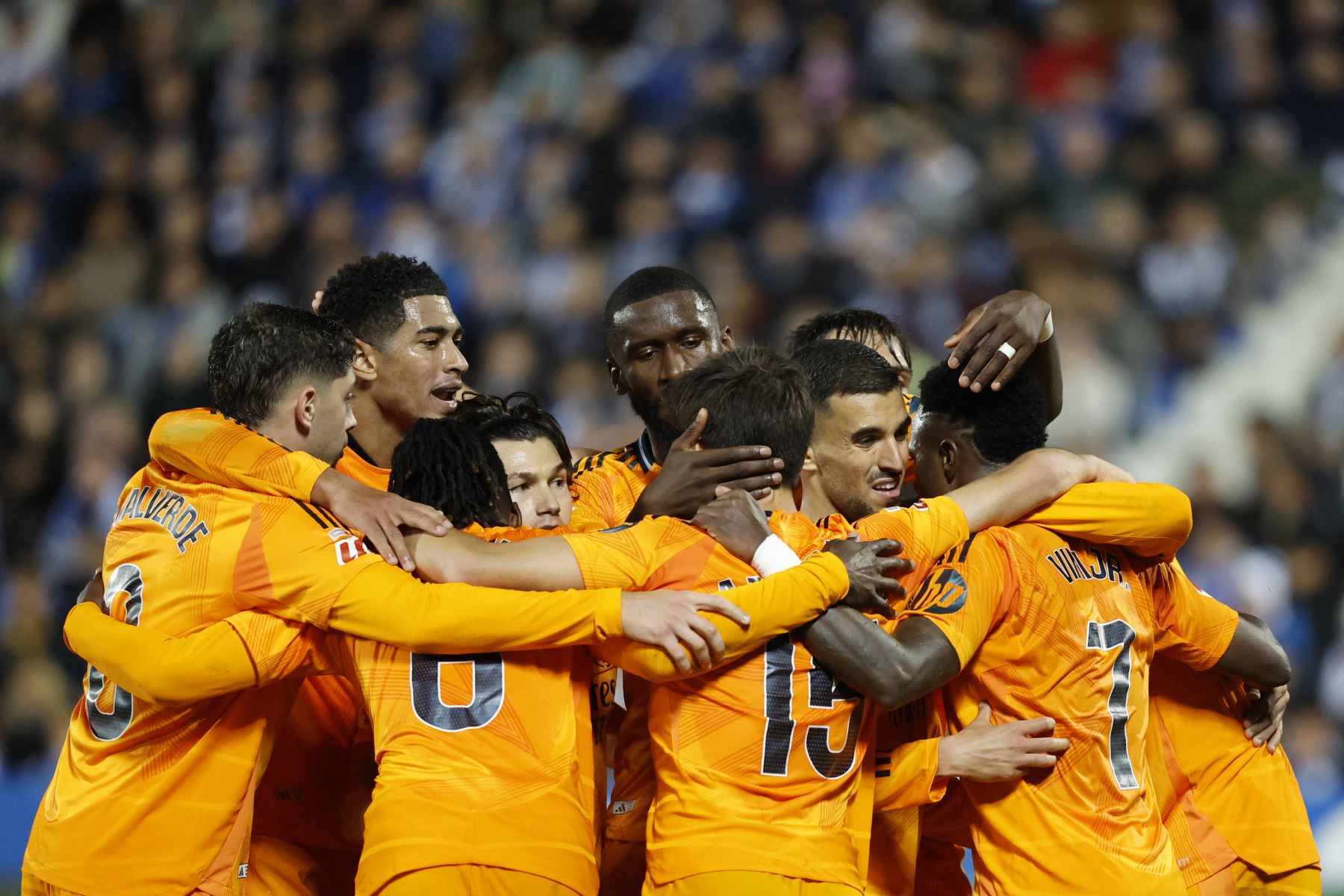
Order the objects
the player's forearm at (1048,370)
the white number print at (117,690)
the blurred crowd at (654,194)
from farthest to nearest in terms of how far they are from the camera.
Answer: the blurred crowd at (654,194), the player's forearm at (1048,370), the white number print at (117,690)

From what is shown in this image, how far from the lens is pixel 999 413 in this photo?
370cm

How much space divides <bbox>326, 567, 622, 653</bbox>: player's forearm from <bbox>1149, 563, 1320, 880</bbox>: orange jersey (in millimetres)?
1774

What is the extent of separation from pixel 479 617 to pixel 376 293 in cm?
202

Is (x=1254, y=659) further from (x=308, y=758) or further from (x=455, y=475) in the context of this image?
(x=308, y=758)

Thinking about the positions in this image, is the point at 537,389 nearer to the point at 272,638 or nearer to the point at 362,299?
the point at 362,299

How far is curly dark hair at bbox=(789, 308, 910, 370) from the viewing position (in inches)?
192

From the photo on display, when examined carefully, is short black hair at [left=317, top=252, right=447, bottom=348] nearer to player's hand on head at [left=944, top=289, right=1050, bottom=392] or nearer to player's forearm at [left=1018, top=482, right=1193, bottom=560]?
player's hand on head at [left=944, top=289, right=1050, bottom=392]

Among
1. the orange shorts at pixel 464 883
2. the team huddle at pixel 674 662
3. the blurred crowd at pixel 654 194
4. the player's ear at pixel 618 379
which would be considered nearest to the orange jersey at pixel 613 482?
the player's ear at pixel 618 379

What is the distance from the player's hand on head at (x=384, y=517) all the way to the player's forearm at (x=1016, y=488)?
1345 millimetres

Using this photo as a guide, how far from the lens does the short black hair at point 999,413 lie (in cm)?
368

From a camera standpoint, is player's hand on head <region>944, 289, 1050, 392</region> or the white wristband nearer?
the white wristband

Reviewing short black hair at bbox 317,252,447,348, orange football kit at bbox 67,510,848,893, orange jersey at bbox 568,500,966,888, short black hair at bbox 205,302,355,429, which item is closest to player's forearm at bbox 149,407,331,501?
short black hair at bbox 205,302,355,429

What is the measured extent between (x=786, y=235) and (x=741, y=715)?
25.4 feet

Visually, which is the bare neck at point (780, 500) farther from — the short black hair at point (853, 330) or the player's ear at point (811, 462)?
the short black hair at point (853, 330)
